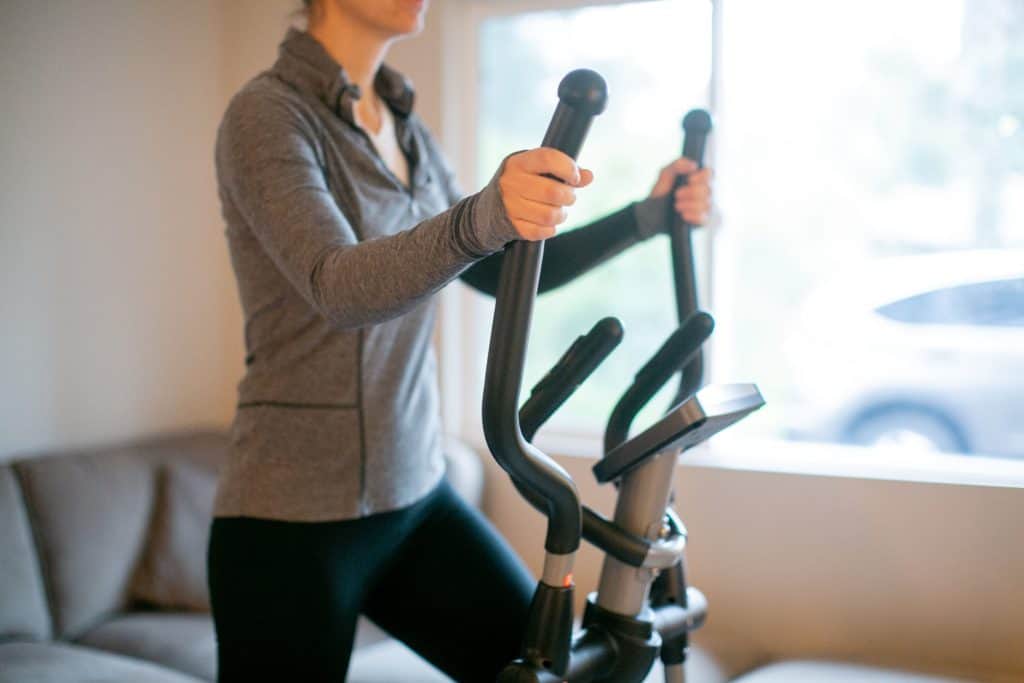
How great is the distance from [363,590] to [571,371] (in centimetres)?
43

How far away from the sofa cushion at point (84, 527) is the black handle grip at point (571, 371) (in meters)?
1.61

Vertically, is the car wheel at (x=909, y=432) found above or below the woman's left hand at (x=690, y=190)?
below

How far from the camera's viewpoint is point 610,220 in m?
1.65

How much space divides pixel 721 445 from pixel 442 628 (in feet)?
4.43

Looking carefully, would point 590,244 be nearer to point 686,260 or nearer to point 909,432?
point 686,260

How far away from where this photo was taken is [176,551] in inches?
103

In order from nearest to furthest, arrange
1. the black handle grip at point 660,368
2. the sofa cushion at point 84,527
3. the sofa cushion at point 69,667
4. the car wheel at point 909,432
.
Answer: the black handle grip at point 660,368 < the sofa cushion at point 69,667 < the sofa cushion at point 84,527 < the car wheel at point 909,432

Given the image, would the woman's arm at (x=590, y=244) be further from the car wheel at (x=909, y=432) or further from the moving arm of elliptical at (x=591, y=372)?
the car wheel at (x=909, y=432)

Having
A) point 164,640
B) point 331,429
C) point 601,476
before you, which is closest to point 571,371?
point 601,476

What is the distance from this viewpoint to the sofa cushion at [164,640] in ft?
7.68

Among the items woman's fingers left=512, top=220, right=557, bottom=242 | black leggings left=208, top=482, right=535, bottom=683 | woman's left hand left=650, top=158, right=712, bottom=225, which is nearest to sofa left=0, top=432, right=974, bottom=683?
black leggings left=208, top=482, right=535, bottom=683

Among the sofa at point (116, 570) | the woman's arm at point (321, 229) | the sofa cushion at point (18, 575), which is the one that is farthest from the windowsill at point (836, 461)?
the woman's arm at point (321, 229)

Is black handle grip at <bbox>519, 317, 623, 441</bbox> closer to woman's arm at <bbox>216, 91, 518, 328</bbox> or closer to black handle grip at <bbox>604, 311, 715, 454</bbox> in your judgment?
black handle grip at <bbox>604, 311, 715, 454</bbox>

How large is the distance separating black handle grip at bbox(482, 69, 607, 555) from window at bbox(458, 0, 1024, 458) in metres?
1.59
